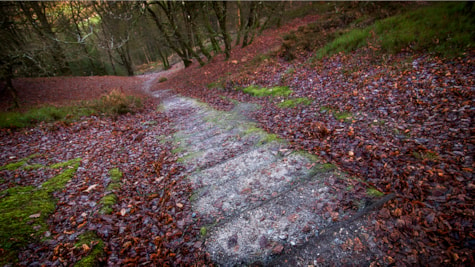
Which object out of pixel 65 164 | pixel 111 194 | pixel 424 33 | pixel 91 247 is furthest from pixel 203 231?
pixel 424 33

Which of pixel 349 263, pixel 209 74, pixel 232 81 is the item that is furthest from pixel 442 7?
pixel 209 74

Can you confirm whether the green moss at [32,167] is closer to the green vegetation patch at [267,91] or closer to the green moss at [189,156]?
the green moss at [189,156]

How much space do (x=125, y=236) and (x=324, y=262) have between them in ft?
8.90

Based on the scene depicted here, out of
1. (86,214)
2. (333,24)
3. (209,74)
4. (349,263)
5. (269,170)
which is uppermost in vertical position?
(333,24)

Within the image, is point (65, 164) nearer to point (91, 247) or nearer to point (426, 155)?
point (91, 247)

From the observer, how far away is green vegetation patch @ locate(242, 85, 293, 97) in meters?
7.69

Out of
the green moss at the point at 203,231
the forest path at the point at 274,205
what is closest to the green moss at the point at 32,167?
the forest path at the point at 274,205

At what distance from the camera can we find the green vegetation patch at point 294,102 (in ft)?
20.8

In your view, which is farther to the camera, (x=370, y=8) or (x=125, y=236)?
(x=370, y=8)

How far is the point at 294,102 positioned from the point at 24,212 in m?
6.58

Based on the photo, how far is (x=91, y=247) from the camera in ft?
8.79

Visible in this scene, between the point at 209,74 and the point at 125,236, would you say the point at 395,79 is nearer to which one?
the point at 125,236

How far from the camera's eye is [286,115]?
6055mm

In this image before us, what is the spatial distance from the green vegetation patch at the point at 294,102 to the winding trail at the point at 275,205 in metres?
2.07
